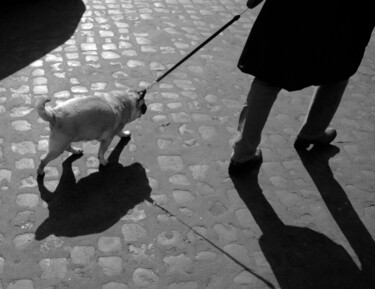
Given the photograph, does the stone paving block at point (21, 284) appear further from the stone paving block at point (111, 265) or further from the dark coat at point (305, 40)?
the dark coat at point (305, 40)

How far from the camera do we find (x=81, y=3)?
23.3 feet

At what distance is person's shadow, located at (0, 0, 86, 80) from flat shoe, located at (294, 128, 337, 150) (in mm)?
3412

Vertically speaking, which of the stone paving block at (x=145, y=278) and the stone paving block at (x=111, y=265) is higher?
the stone paving block at (x=145, y=278)

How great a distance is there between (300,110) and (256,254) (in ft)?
7.76

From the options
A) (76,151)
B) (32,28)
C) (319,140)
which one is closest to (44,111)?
(76,151)

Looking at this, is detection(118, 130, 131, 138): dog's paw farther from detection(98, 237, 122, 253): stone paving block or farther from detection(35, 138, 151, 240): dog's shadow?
detection(98, 237, 122, 253): stone paving block

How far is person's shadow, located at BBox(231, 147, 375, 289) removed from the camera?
3.32 meters

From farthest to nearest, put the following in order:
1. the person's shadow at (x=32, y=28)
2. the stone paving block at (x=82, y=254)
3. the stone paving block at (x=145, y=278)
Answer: the person's shadow at (x=32, y=28)
the stone paving block at (x=82, y=254)
the stone paving block at (x=145, y=278)

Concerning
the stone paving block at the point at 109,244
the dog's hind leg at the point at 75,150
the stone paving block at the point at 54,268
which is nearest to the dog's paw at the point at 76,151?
the dog's hind leg at the point at 75,150

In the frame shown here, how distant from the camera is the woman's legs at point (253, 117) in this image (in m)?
3.70

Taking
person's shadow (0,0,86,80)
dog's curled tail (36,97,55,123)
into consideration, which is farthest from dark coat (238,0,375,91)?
person's shadow (0,0,86,80)

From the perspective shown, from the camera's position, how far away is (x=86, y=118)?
3.65 meters

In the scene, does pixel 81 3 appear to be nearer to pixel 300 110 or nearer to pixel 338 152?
pixel 300 110

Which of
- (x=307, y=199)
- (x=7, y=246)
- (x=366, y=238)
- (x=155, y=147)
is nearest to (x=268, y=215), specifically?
(x=307, y=199)
